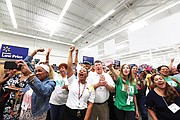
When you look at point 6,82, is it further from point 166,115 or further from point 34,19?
point 34,19

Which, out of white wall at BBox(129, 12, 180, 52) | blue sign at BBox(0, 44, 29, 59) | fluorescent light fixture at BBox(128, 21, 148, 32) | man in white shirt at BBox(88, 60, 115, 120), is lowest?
man in white shirt at BBox(88, 60, 115, 120)

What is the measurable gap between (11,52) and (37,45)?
645 cm

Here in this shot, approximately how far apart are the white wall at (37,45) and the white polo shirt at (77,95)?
8.13 m

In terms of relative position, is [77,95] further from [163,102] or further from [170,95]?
[170,95]

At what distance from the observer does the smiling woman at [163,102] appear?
1321 millimetres

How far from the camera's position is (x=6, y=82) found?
158 cm

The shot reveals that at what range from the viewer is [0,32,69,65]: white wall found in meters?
7.88

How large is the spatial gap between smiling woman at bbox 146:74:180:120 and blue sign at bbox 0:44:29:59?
130 inches

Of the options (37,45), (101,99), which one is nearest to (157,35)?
(101,99)

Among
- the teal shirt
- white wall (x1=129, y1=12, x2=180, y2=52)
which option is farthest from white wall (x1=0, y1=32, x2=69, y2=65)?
the teal shirt

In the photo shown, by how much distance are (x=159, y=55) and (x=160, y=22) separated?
4.62 feet

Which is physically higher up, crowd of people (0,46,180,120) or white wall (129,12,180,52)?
white wall (129,12,180,52)

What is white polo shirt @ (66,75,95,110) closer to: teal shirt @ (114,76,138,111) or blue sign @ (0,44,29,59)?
teal shirt @ (114,76,138,111)

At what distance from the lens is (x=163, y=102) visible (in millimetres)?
1380
